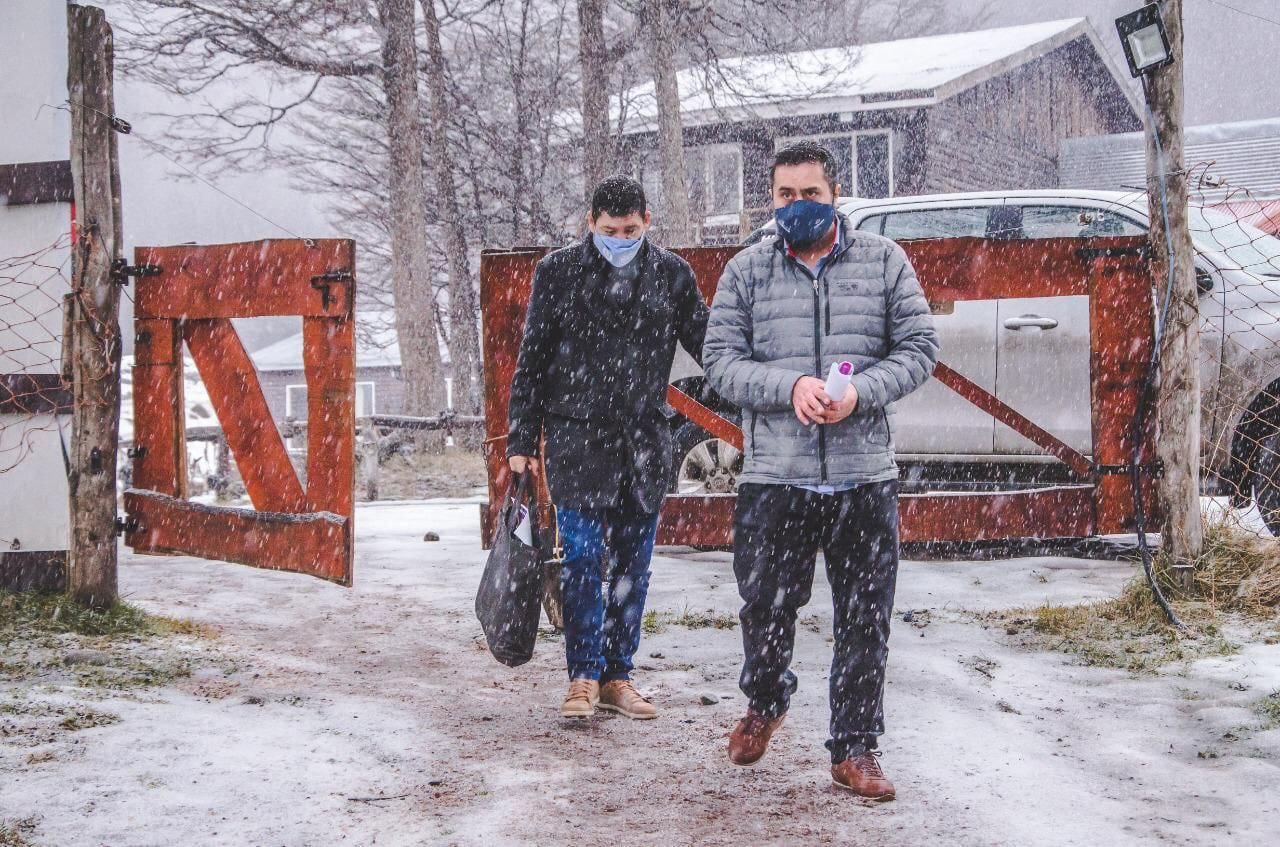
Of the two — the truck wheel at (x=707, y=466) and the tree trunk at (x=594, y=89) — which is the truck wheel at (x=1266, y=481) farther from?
the tree trunk at (x=594, y=89)

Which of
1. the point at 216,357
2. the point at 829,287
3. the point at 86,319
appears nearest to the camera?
the point at 829,287

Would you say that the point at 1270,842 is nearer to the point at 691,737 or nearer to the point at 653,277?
the point at 691,737

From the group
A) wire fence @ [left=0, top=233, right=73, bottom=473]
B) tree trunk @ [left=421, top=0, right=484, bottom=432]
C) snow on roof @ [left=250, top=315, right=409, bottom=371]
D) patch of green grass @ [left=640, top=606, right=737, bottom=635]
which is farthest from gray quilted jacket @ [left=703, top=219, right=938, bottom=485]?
snow on roof @ [left=250, top=315, right=409, bottom=371]

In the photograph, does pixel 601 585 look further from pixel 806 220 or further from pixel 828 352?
pixel 806 220

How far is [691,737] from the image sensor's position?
152 inches

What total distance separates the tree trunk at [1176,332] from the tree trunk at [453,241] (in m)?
15.8

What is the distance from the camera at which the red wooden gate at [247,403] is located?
527 centimetres

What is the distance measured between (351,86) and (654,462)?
1895 centimetres

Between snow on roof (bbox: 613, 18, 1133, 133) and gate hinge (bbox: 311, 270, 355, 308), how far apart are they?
13238 millimetres

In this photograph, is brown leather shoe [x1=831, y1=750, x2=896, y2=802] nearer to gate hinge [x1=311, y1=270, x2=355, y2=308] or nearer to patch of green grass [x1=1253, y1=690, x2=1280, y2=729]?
patch of green grass [x1=1253, y1=690, x2=1280, y2=729]

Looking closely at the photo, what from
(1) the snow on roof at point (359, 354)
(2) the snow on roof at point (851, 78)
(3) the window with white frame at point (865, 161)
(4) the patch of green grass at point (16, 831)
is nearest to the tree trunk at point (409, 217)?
(2) the snow on roof at point (851, 78)

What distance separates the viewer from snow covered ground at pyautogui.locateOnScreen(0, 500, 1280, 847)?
9.96 ft

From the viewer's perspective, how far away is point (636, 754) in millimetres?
3693

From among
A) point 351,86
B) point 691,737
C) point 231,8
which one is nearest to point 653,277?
point 691,737
